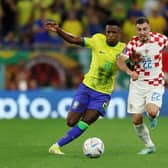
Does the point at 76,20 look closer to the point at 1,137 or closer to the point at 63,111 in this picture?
the point at 63,111

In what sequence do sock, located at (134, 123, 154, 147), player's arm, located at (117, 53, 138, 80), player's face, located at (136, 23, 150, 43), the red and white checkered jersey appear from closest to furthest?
1. player's arm, located at (117, 53, 138, 80)
2. player's face, located at (136, 23, 150, 43)
3. the red and white checkered jersey
4. sock, located at (134, 123, 154, 147)

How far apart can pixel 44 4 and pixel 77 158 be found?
37.5ft

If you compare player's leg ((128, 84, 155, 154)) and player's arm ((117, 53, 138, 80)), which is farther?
player's leg ((128, 84, 155, 154))

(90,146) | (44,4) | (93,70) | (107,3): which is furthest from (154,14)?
(90,146)

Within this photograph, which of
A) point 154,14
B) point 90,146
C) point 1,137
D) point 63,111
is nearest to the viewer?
point 90,146

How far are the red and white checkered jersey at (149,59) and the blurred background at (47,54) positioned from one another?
294 inches

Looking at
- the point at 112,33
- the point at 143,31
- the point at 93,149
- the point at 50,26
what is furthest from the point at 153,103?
the point at 50,26

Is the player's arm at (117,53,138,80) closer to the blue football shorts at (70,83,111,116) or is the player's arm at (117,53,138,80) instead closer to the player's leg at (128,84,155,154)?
the player's leg at (128,84,155,154)

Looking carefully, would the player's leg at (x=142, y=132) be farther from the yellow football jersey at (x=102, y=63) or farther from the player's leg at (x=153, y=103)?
the yellow football jersey at (x=102, y=63)

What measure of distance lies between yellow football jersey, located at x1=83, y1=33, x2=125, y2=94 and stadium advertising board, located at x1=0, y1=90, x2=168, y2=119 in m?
7.27

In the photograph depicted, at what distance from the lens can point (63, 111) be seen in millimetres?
20031

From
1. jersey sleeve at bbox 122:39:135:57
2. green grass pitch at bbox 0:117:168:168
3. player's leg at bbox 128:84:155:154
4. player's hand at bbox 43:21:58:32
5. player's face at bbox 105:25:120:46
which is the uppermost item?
player's hand at bbox 43:21:58:32

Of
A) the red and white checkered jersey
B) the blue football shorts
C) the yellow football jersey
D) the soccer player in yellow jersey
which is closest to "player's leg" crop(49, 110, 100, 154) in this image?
the soccer player in yellow jersey

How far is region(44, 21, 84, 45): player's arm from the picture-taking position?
12281 mm
